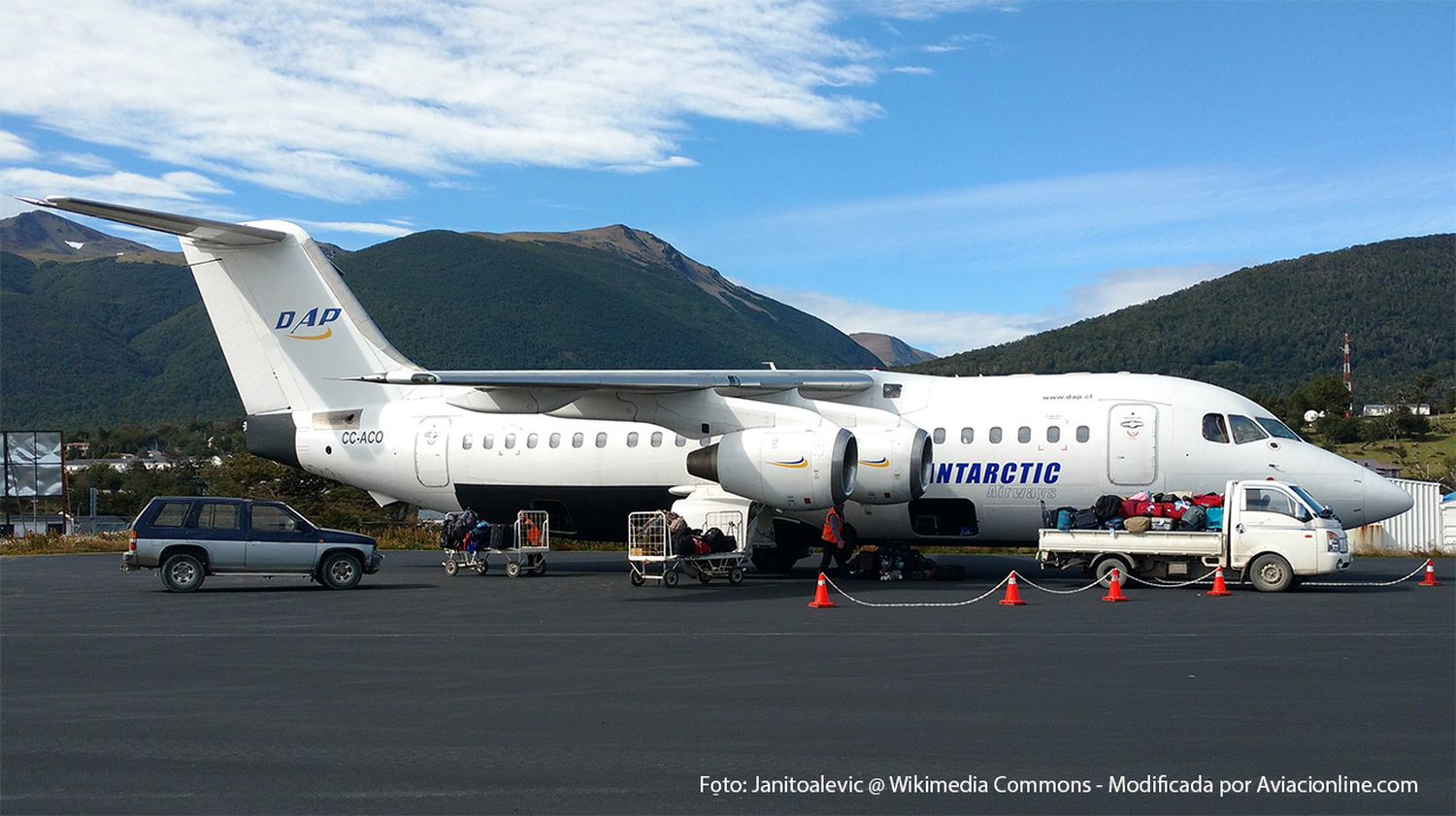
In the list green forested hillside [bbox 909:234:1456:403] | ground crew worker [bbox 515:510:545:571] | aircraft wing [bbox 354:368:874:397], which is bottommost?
ground crew worker [bbox 515:510:545:571]

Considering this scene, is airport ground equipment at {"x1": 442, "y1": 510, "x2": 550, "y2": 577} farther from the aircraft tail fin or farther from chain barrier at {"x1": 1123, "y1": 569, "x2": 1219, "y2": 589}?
chain barrier at {"x1": 1123, "y1": 569, "x2": 1219, "y2": 589}

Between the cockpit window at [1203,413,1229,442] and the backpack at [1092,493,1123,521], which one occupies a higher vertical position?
the cockpit window at [1203,413,1229,442]

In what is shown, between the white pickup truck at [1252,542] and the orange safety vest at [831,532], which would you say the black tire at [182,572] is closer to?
the orange safety vest at [831,532]

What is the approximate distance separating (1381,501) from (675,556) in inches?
453

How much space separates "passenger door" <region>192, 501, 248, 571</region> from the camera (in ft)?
67.6

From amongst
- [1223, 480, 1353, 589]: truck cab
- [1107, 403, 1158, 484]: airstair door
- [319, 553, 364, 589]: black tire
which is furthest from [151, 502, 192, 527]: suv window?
[1223, 480, 1353, 589]: truck cab

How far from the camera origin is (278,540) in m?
20.9

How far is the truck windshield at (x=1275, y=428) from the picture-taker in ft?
70.7

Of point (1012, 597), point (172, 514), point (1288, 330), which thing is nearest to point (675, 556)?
point (1012, 597)

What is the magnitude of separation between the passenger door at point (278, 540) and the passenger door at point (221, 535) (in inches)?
7.0

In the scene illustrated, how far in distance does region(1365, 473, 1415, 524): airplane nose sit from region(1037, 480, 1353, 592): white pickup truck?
118cm

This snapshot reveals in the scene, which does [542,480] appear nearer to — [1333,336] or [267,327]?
[267,327]

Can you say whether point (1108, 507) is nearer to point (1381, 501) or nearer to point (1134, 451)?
point (1134, 451)

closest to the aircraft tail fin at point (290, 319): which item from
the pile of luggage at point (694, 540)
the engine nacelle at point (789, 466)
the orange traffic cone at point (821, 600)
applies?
the pile of luggage at point (694, 540)
